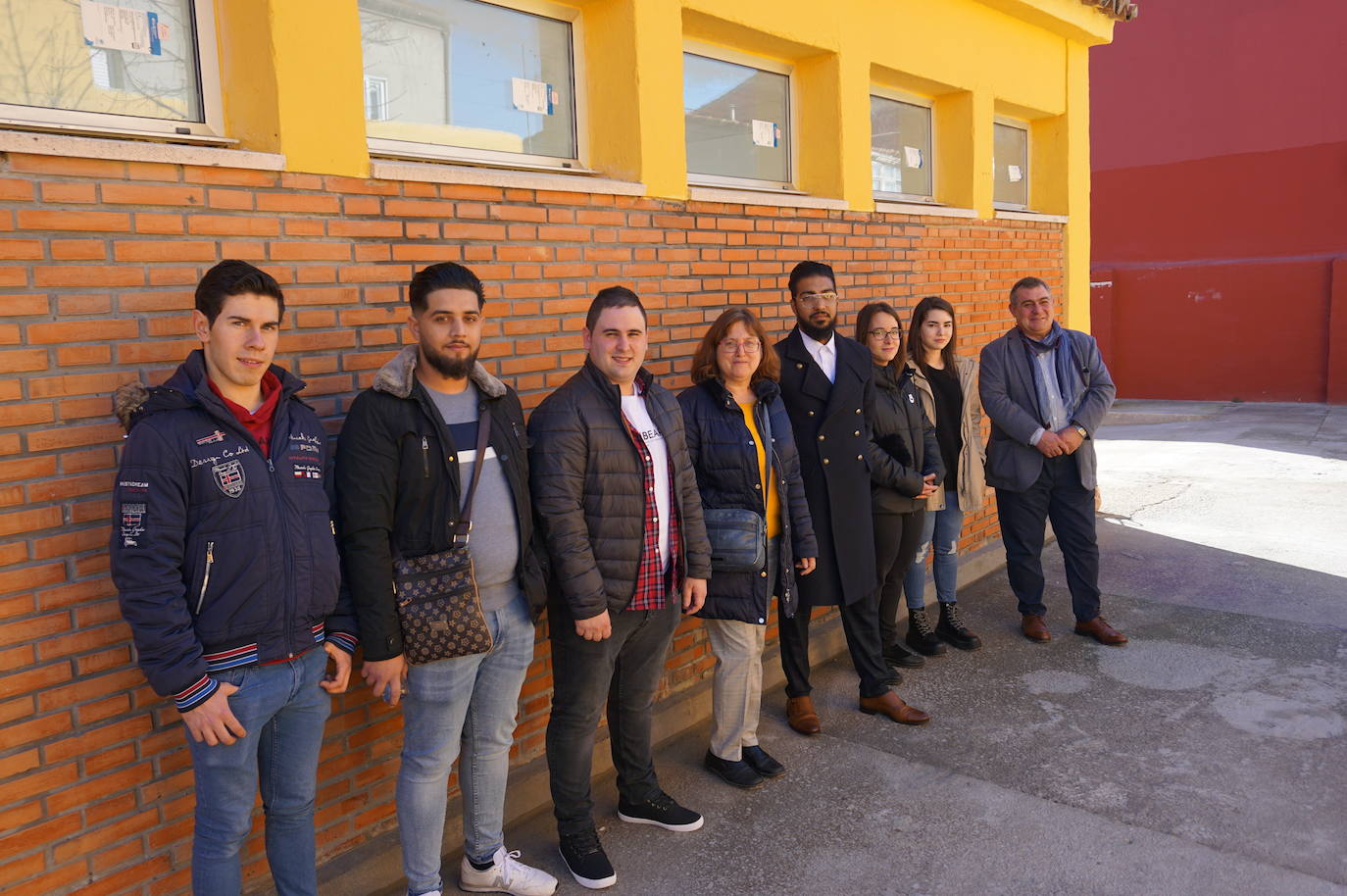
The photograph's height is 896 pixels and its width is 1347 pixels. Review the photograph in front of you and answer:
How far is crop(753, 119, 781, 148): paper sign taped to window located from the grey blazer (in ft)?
5.63

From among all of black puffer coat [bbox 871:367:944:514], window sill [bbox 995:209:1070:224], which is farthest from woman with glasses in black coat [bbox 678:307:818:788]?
window sill [bbox 995:209:1070:224]

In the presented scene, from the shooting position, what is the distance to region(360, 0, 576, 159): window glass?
3.56 meters

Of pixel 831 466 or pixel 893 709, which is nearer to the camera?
pixel 831 466

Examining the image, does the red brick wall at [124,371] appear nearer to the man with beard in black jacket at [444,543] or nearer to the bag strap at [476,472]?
the man with beard in black jacket at [444,543]

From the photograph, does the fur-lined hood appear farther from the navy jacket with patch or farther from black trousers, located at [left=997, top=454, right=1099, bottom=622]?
black trousers, located at [left=997, top=454, right=1099, bottom=622]

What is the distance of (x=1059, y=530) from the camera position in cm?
570

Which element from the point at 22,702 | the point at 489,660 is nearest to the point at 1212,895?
the point at 489,660

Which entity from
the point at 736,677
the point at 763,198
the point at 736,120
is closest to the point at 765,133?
the point at 736,120

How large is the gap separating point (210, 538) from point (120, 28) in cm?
163

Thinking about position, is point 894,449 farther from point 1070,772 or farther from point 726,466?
point 1070,772

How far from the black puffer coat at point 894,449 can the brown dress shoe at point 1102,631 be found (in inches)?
59.7

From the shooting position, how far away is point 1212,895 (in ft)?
10.2

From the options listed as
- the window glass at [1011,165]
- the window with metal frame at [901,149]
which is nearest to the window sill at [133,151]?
the window with metal frame at [901,149]

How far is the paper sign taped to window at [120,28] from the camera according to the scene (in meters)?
2.81
